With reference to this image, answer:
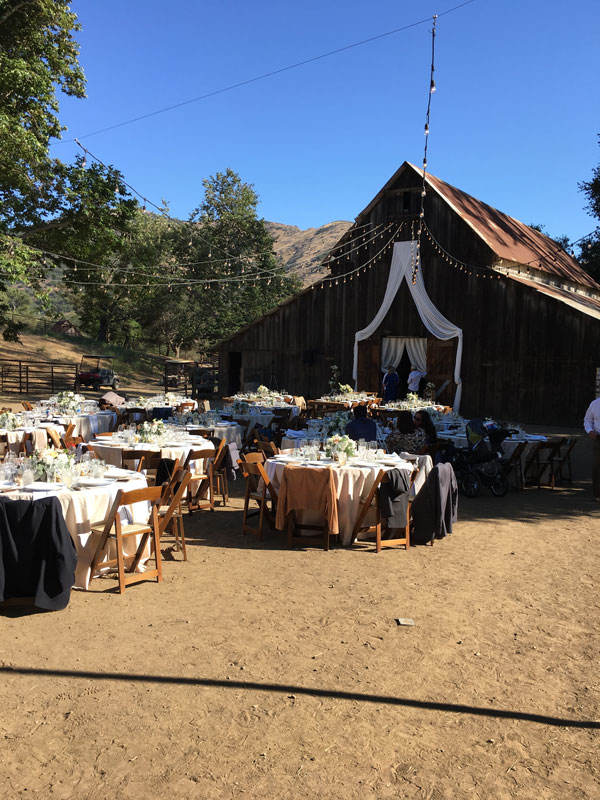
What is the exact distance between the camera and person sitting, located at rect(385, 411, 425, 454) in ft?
32.9

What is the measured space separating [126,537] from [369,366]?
1970cm

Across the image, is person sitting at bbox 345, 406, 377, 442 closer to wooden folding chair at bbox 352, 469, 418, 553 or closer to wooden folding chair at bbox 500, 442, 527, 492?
wooden folding chair at bbox 352, 469, 418, 553

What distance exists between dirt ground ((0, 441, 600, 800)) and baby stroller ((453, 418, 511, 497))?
147 inches

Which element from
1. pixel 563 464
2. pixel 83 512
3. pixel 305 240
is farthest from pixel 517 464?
pixel 305 240

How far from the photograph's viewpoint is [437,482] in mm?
7828

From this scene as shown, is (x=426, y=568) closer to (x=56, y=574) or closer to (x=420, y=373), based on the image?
(x=56, y=574)

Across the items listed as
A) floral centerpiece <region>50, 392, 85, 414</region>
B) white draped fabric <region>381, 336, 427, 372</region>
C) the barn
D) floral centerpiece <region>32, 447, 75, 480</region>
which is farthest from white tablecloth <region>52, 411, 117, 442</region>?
white draped fabric <region>381, 336, 427, 372</region>

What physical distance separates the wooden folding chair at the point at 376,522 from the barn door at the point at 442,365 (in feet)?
51.8

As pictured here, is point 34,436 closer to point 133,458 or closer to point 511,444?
point 133,458

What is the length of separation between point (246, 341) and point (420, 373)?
819 centimetres

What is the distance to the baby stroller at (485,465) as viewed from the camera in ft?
34.8

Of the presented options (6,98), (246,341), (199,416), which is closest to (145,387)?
(246,341)

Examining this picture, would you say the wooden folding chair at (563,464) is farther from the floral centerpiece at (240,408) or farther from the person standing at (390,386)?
the person standing at (390,386)

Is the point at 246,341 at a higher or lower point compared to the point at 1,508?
higher
